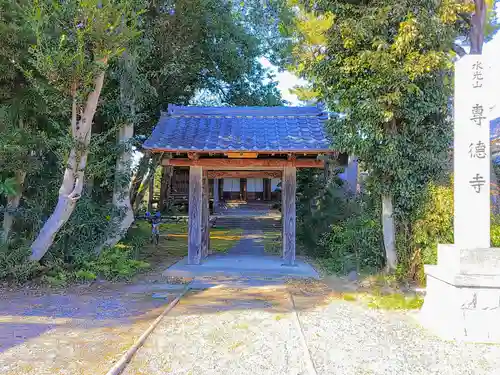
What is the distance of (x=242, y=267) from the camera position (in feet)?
31.5

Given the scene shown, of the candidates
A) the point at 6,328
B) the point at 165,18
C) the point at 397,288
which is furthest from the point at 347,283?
the point at 165,18

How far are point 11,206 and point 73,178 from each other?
170 centimetres

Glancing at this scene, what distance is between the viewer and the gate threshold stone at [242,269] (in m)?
9.01

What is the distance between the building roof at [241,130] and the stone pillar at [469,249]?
328 cm

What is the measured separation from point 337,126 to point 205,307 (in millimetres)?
4344

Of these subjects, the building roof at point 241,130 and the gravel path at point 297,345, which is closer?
the gravel path at point 297,345

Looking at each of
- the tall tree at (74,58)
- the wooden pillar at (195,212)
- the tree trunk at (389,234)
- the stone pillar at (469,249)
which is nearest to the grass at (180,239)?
the wooden pillar at (195,212)

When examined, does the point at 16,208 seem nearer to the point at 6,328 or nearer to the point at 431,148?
the point at 6,328

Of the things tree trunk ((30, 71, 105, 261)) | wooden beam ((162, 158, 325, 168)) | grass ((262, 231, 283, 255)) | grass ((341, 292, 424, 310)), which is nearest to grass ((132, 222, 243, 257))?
grass ((262, 231, 283, 255))

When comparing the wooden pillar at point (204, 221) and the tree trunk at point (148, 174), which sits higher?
the tree trunk at point (148, 174)

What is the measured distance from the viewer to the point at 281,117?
35.3ft

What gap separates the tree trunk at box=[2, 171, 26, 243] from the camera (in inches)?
320

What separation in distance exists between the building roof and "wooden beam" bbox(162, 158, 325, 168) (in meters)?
0.57

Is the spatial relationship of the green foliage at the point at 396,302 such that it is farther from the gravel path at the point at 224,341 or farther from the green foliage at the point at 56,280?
the green foliage at the point at 56,280
